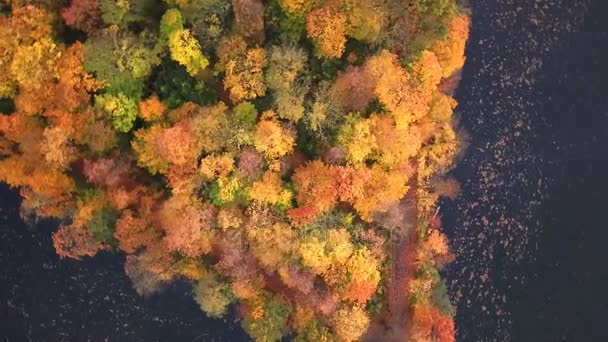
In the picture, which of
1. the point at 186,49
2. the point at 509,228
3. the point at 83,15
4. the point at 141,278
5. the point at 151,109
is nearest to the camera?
the point at 83,15

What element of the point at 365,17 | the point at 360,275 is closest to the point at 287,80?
the point at 365,17

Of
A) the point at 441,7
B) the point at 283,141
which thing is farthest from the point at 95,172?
the point at 441,7

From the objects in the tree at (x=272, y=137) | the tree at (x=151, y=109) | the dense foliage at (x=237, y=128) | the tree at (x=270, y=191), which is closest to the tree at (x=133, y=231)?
the dense foliage at (x=237, y=128)

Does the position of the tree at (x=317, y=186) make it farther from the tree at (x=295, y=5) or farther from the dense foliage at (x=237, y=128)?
the tree at (x=295, y=5)

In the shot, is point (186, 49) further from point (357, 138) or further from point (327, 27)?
point (357, 138)

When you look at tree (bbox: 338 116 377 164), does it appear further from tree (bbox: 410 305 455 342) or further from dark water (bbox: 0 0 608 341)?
dark water (bbox: 0 0 608 341)

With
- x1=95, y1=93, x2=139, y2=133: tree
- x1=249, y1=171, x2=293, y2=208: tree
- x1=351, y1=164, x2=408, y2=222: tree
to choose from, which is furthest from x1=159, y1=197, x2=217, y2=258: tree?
x1=351, y1=164, x2=408, y2=222: tree
